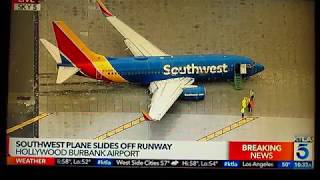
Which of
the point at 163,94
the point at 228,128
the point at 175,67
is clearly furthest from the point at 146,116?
the point at 228,128

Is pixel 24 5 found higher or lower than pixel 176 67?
higher

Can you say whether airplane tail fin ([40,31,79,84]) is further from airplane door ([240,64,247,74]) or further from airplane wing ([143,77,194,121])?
airplane door ([240,64,247,74])

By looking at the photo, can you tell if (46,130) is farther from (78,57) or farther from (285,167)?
(285,167)

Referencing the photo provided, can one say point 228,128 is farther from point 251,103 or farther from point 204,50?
point 204,50

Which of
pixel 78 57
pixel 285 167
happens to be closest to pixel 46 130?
pixel 78 57

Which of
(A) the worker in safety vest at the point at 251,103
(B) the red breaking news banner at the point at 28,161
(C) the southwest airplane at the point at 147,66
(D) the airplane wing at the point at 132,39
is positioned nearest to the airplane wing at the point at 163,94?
(C) the southwest airplane at the point at 147,66

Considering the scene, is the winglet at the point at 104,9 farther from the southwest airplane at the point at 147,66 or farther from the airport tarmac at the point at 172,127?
the airport tarmac at the point at 172,127
